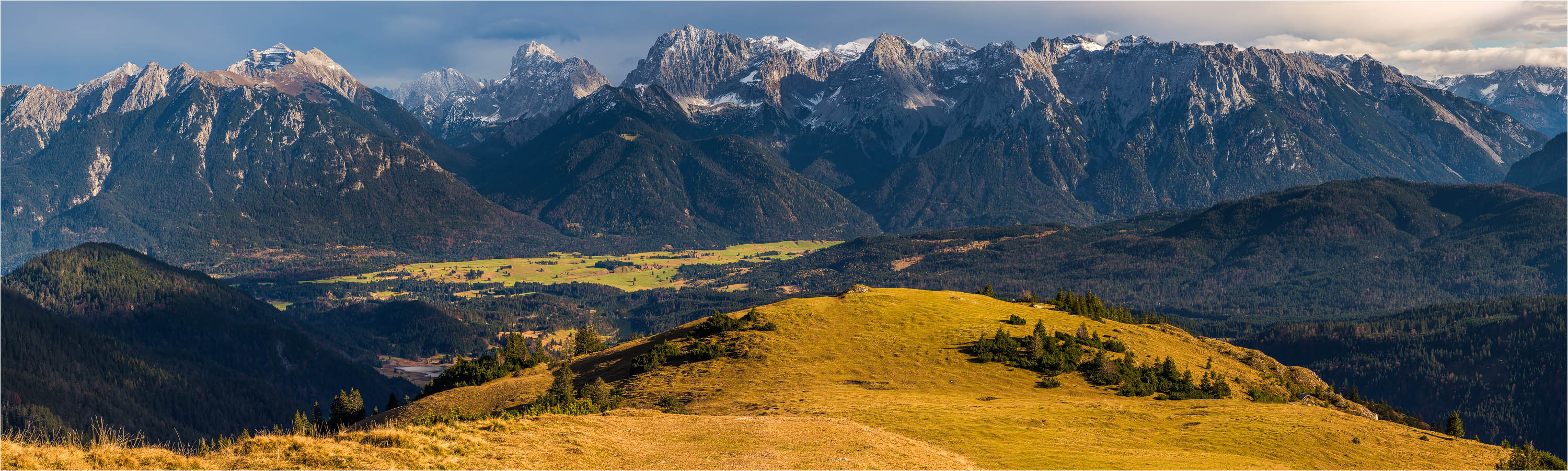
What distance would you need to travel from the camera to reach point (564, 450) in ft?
189

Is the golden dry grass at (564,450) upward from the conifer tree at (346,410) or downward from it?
upward

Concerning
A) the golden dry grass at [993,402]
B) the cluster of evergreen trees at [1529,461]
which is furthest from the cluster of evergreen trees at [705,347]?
the cluster of evergreen trees at [1529,461]

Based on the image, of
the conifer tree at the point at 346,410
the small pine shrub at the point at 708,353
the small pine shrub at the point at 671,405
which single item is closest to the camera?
the small pine shrub at the point at 671,405

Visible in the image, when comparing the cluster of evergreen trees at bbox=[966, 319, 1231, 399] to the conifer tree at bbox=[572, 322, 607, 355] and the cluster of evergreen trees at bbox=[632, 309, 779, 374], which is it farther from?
the conifer tree at bbox=[572, 322, 607, 355]

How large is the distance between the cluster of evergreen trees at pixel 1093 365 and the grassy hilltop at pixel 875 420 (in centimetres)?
234

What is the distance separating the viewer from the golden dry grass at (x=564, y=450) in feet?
141

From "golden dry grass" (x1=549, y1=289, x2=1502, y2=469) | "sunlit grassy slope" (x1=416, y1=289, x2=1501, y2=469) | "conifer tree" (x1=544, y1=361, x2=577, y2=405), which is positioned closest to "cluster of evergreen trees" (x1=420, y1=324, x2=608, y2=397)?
"sunlit grassy slope" (x1=416, y1=289, x2=1501, y2=469)

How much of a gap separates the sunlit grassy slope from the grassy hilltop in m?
0.31

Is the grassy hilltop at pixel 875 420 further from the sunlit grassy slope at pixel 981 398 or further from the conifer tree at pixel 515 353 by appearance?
the conifer tree at pixel 515 353

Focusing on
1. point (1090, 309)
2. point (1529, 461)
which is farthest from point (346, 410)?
point (1529, 461)

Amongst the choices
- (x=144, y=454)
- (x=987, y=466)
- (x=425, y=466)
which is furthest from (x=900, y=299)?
(x=144, y=454)

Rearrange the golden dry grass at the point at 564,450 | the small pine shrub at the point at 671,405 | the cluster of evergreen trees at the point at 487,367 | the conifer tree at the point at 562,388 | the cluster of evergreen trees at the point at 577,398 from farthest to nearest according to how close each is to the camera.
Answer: the cluster of evergreen trees at the point at 487,367 < the conifer tree at the point at 562,388 < the small pine shrub at the point at 671,405 < the cluster of evergreen trees at the point at 577,398 < the golden dry grass at the point at 564,450

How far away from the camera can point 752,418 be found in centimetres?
7806

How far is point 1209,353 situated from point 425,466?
425ft
